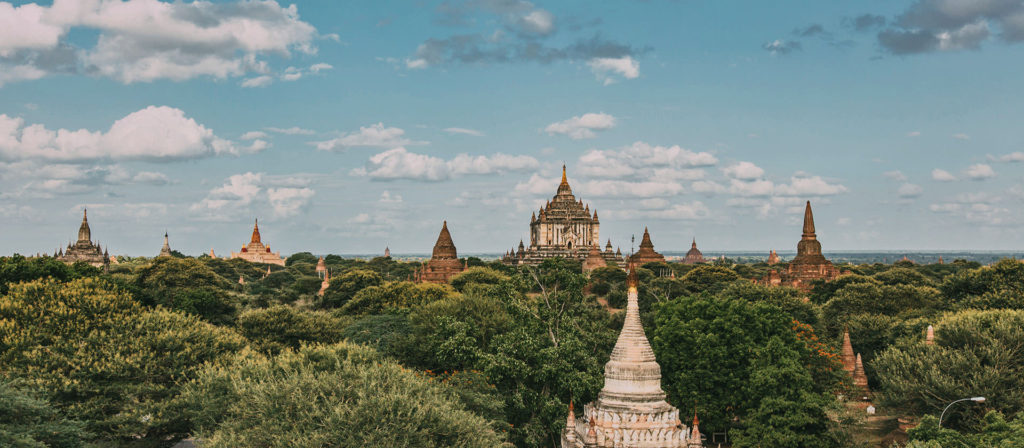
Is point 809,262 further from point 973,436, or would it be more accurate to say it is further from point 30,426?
point 30,426

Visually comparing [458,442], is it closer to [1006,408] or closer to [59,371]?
[59,371]

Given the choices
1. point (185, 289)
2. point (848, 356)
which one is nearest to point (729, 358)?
point (848, 356)

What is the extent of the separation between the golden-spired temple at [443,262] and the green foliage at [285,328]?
5554 cm

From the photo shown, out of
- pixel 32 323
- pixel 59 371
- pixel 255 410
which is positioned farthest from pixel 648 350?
pixel 32 323

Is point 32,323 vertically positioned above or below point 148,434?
above

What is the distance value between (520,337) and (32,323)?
21.8 m

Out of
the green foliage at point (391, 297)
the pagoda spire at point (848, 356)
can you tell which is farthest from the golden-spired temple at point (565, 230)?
the pagoda spire at point (848, 356)

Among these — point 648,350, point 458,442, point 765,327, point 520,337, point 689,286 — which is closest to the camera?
point 458,442

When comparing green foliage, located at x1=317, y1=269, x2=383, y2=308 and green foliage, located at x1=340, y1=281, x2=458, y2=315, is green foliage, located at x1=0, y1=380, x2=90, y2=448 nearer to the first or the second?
green foliage, located at x1=340, y1=281, x2=458, y2=315

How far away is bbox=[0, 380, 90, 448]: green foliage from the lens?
90.3 ft

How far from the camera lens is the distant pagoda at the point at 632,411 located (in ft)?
103

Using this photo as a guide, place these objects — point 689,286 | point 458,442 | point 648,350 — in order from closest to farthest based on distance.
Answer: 1. point 458,442
2. point 648,350
3. point 689,286

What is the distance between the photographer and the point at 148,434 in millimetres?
35812

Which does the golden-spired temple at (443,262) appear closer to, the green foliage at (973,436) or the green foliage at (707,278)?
the green foliage at (707,278)
